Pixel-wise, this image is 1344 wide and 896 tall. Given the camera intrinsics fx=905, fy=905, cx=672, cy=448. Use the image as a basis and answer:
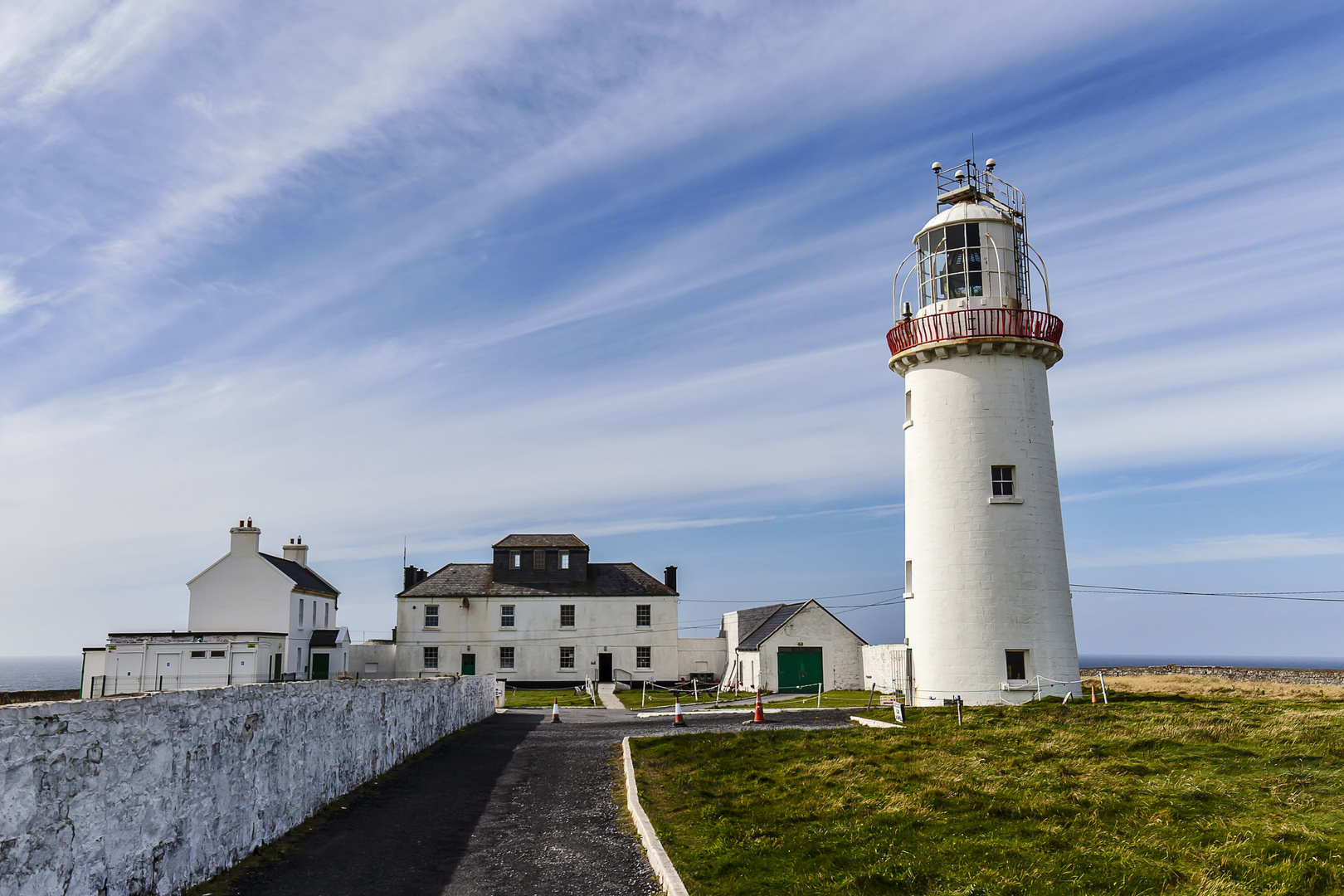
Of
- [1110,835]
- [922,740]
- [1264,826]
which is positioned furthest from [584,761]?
[1264,826]

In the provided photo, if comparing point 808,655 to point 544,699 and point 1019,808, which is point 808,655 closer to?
point 544,699

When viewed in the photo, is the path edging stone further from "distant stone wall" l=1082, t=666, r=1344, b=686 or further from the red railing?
"distant stone wall" l=1082, t=666, r=1344, b=686

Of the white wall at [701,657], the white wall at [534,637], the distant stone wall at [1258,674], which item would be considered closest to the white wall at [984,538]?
the distant stone wall at [1258,674]

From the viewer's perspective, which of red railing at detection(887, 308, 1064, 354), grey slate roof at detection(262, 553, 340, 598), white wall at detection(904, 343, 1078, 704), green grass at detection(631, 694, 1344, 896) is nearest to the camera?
green grass at detection(631, 694, 1344, 896)

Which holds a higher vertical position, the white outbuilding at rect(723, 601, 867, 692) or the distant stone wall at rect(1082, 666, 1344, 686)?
the white outbuilding at rect(723, 601, 867, 692)

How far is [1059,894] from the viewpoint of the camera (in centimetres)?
791

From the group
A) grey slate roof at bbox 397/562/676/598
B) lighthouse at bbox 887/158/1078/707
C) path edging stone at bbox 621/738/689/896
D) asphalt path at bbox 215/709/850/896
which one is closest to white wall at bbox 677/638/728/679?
grey slate roof at bbox 397/562/676/598

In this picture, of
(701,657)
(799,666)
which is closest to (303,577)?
(701,657)

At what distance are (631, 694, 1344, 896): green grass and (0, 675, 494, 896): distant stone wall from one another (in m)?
4.34

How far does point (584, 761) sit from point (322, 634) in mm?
32972

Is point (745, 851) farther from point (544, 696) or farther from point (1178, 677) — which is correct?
point (1178, 677)

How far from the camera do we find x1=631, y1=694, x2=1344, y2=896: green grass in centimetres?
840

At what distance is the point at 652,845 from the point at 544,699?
31.1 meters

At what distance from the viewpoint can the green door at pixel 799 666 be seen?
130 ft
